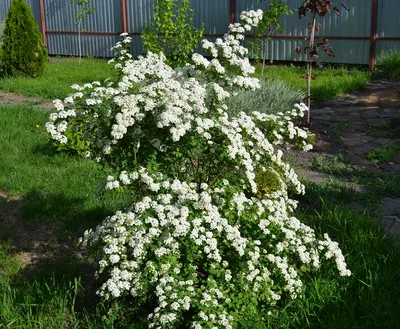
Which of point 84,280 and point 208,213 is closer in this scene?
point 208,213

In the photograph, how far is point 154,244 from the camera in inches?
121

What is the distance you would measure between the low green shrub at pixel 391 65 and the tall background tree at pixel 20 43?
22.3ft

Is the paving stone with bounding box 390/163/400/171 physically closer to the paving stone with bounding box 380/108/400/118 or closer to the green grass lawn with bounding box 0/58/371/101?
the paving stone with bounding box 380/108/400/118

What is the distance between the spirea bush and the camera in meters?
2.96

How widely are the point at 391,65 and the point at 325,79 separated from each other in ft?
4.36

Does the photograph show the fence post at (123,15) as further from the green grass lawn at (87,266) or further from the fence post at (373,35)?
the green grass lawn at (87,266)

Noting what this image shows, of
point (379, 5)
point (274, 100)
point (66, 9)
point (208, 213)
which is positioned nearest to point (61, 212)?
point (208, 213)

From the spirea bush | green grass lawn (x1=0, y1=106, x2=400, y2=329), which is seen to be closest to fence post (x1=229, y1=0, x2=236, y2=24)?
green grass lawn (x1=0, y1=106, x2=400, y2=329)

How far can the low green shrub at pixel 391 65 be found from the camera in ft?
35.3

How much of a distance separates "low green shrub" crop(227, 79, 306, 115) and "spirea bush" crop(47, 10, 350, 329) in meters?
3.25

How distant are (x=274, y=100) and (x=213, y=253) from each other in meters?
4.53

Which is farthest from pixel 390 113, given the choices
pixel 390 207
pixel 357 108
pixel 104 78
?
pixel 104 78

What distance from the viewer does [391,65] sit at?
35.6 ft

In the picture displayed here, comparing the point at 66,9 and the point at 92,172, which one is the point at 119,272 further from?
the point at 66,9
